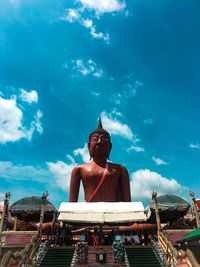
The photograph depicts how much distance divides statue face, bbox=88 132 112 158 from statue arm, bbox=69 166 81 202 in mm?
1940

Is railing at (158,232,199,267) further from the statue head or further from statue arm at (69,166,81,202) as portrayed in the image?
the statue head

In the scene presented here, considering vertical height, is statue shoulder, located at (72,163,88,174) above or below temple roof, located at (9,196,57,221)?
above

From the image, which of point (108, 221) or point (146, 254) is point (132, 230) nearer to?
point (108, 221)

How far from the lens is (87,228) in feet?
53.0

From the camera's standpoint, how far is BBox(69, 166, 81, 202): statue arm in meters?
20.1

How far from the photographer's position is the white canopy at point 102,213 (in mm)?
14180

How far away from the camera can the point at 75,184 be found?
2033 centimetres

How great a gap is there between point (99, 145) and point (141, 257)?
34.7 ft

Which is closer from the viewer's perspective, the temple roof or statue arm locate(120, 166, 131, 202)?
the temple roof

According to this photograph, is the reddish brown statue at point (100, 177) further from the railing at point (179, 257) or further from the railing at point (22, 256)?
the railing at point (179, 257)

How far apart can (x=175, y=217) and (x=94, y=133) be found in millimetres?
9624

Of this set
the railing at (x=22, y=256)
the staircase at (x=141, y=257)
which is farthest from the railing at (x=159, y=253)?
the railing at (x=22, y=256)

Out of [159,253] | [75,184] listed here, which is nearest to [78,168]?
[75,184]

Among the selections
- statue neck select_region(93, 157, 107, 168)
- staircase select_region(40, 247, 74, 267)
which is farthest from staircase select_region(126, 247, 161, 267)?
statue neck select_region(93, 157, 107, 168)
